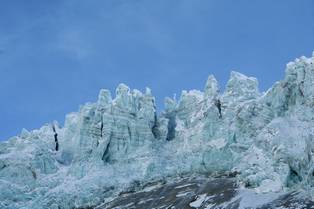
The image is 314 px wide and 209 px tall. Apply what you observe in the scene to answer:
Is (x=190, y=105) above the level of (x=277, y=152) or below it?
above

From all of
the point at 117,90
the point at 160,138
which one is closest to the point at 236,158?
the point at 160,138

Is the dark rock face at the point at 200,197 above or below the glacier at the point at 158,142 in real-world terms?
below

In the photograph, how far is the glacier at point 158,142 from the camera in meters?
104

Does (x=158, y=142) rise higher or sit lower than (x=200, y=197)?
higher

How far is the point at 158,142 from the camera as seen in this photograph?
131750mm

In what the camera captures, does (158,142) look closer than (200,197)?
No

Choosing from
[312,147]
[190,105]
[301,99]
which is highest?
[190,105]

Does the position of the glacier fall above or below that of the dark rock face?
above

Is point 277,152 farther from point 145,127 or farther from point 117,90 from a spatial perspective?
point 117,90

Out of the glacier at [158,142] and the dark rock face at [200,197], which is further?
the glacier at [158,142]

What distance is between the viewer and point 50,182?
127938 millimetres

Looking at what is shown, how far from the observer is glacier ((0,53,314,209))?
103688mm

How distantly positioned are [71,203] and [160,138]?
22058 millimetres

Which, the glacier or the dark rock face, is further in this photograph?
the glacier
